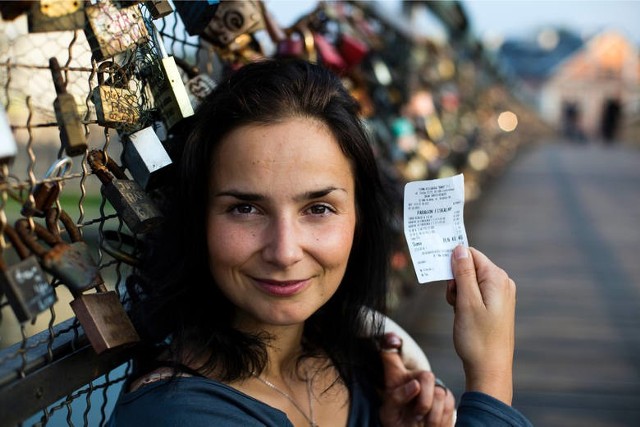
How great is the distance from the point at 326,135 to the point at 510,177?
11.3 meters

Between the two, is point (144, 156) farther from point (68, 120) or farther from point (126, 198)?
point (68, 120)

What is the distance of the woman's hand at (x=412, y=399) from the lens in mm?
1436

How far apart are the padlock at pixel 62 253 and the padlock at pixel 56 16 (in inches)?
9.6

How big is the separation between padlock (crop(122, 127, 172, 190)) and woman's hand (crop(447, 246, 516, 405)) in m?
0.51

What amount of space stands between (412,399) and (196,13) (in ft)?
2.83

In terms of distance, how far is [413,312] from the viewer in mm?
3824

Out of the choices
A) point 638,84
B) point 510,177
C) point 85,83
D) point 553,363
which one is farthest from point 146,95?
point 638,84

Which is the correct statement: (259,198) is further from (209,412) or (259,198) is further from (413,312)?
(413,312)

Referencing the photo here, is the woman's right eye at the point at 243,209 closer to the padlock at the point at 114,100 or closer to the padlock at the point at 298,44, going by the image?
the padlock at the point at 114,100

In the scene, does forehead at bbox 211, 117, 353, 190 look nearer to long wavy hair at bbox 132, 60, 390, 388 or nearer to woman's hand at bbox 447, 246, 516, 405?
long wavy hair at bbox 132, 60, 390, 388

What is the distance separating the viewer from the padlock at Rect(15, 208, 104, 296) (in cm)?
89

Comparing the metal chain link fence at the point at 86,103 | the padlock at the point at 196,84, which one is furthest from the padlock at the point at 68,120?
the padlock at the point at 196,84

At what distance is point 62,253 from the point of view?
922 millimetres

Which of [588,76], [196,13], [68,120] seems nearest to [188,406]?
[68,120]
